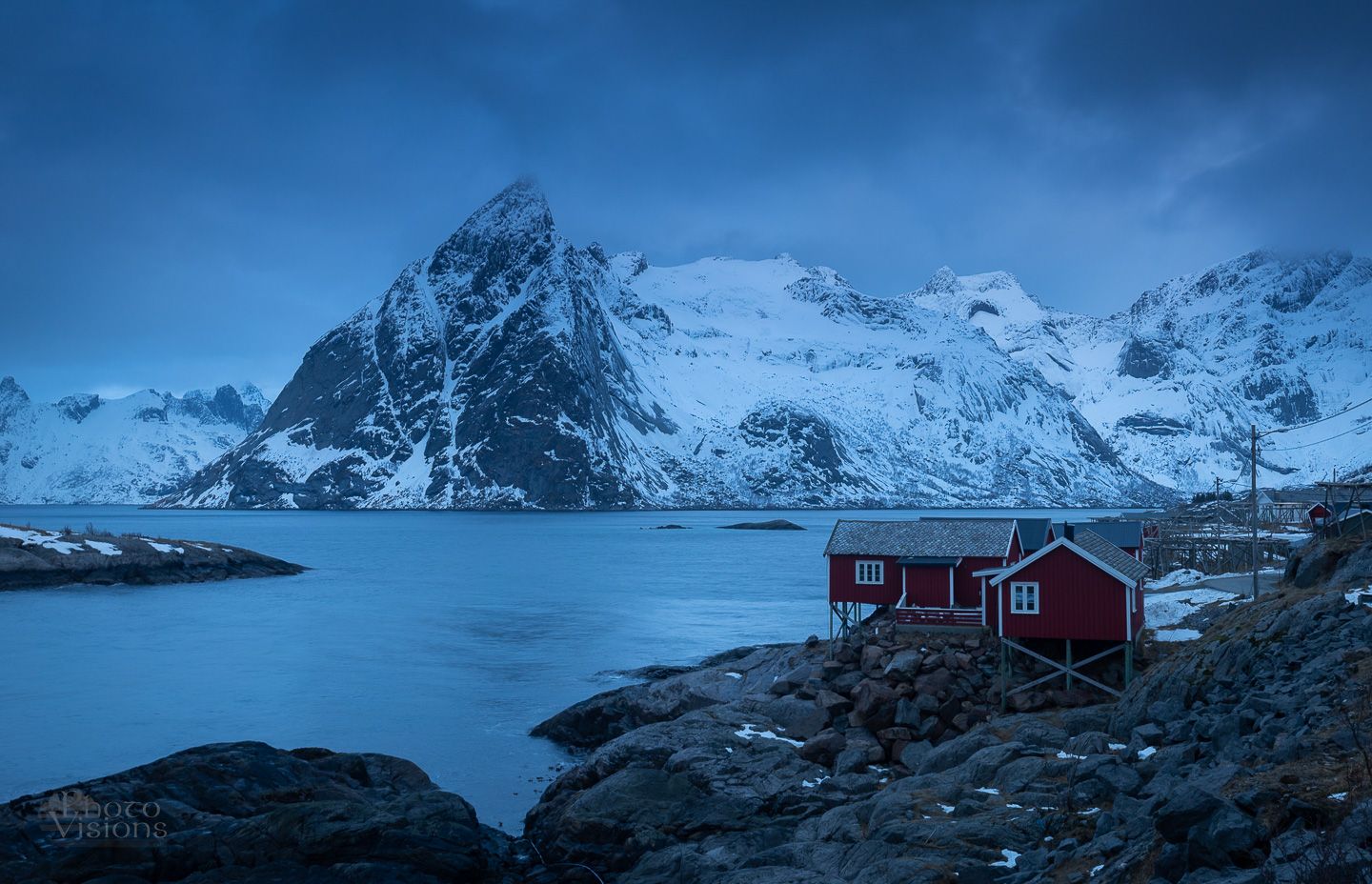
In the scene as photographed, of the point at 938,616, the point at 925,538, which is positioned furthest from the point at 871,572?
the point at 938,616

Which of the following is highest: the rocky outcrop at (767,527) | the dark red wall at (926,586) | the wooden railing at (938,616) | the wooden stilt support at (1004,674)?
the dark red wall at (926,586)

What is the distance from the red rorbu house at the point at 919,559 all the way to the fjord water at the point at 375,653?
11917 mm

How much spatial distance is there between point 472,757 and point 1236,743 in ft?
74.6

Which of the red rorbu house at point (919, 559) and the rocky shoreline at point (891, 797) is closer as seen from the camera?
the rocky shoreline at point (891, 797)

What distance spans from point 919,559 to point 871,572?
2310 mm

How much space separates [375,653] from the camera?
166ft

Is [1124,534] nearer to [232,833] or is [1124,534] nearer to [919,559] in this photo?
[919,559]

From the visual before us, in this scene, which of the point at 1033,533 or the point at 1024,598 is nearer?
the point at 1024,598

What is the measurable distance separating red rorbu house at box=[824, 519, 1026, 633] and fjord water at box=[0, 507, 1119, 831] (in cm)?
1192

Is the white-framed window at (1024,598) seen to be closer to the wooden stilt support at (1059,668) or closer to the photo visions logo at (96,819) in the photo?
the wooden stilt support at (1059,668)

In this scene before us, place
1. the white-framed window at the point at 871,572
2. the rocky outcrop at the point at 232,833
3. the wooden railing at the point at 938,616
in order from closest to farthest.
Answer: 1. the rocky outcrop at the point at 232,833
2. the wooden railing at the point at 938,616
3. the white-framed window at the point at 871,572

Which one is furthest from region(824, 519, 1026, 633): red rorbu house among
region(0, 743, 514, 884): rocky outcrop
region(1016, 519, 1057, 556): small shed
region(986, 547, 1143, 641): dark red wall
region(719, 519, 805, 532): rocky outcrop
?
region(719, 519, 805, 532): rocky outcrop

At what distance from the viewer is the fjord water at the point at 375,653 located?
32.0 metres

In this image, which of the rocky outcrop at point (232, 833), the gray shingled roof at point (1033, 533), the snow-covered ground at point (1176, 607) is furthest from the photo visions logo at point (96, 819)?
the gray shingled roof at point (1033, 533)
